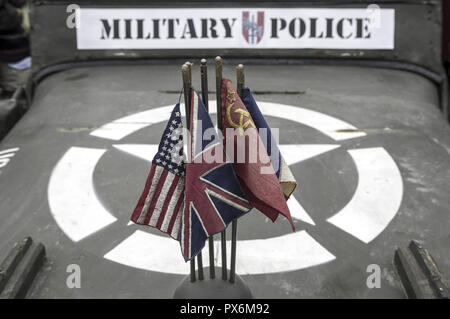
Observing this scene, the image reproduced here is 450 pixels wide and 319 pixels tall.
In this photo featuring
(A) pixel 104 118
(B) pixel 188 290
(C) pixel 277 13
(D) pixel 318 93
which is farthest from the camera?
(C) pixel 277 13

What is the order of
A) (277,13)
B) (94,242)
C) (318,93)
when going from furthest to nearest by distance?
1. (277,13)
2. (318,93)
3. (94,242)

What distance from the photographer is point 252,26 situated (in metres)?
4.18

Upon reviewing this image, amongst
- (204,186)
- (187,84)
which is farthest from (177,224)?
(187,84)

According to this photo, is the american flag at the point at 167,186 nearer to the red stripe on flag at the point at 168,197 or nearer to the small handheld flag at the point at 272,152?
the red stripe on flag at the point at 168,197

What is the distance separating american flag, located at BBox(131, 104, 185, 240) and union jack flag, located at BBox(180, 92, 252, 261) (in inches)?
2.4

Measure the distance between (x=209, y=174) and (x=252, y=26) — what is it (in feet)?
7.99

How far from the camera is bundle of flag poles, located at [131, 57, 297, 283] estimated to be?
1.91 meters

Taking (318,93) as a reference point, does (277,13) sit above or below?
above

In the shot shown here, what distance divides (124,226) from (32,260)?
0.42 m

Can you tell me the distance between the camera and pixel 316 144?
3227 mm

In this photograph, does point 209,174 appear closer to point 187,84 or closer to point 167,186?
point 167,186

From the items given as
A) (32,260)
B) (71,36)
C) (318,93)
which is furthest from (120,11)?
(32,260)

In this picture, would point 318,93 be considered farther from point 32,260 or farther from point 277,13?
point 32,260

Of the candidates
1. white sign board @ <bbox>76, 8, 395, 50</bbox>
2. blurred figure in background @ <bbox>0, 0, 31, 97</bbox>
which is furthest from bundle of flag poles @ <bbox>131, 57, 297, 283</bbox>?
blurred figure in background @ <bbox>0, 0, 31, 97</bbox>
